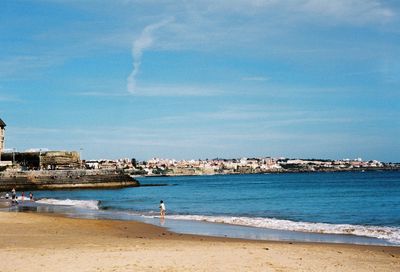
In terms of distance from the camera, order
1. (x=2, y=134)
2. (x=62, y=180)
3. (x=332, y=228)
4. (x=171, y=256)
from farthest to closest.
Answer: (x=2, y=134) < (x=62, y=180) < (x=332, y=228) < (x=171, y=256)

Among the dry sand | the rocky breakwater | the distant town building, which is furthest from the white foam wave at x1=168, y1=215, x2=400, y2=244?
the distant town building

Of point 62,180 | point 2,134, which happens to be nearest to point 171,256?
point 62,180

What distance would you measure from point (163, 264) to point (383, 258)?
674 centimetres

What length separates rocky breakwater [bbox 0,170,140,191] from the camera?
8850cm

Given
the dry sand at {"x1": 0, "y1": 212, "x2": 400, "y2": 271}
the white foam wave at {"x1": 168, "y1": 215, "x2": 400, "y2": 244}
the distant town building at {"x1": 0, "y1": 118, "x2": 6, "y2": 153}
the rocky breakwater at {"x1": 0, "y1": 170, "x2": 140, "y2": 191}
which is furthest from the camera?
the distant town building at {"x1": 0, "y1": 118, "x2": 6, "y2": 153}

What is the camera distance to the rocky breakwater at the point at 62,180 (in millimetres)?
88500

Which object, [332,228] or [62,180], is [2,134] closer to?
[62,180]

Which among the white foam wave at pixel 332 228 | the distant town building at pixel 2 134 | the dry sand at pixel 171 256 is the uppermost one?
the distant town building at pixel 2 134

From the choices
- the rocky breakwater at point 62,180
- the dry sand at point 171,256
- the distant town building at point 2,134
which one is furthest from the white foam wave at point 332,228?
the distant town building at point 2,134

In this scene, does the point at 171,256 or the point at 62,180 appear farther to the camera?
the point at 62,180

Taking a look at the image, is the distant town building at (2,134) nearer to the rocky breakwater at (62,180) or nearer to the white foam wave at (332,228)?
the rocky breakwater at (62,180)

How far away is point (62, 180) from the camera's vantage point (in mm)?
95250

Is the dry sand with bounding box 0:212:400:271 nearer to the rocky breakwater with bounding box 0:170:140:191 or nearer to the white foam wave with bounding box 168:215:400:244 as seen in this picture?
the white foam wave with bounding box 168:215:400:244

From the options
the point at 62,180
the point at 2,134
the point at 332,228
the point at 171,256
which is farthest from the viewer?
the point at 2,134
